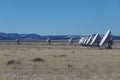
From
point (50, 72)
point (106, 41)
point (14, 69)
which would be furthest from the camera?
point (106, 41)

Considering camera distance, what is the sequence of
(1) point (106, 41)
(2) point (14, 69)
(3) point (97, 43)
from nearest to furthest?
(2) point (14, 69) < (1) point (106, 41) < (3) point (97, 43)

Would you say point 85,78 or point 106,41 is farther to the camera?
point 106,41

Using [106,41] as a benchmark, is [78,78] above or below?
below

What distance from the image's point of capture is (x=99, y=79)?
23.4 meters

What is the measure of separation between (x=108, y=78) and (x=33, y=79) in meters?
4.06

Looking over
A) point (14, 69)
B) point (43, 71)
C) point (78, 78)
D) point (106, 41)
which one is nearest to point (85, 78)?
point (78, 78)

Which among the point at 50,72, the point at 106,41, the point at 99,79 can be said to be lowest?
the point at 99,79

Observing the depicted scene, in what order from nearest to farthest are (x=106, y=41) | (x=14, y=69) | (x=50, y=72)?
1. (x=50, y=72)
2. (x=14, y=69)
3. (x=106, y=41)

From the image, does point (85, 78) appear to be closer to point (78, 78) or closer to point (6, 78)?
point (78, 78)

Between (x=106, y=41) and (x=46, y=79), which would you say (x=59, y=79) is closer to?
(x=46, y=79)

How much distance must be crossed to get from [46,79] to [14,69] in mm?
8560

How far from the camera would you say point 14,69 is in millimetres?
32375

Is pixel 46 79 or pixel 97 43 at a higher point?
pixel 97 43

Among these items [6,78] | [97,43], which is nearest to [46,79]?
[6,78]
